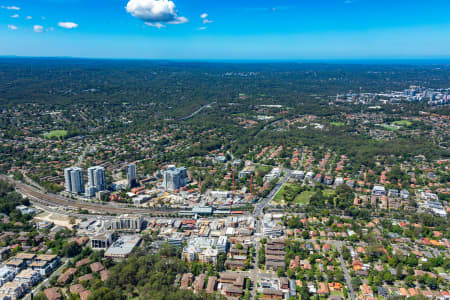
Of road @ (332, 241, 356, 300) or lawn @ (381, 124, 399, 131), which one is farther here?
lawn @ (381, 124, 399, 131)

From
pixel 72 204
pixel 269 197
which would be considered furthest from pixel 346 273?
pixel 72 204

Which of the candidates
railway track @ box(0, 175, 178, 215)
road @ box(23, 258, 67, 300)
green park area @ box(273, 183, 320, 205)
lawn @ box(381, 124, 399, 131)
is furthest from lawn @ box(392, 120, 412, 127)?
road @ box(23, 258, 67, 300)

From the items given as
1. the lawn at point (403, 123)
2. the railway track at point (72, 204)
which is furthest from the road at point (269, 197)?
the lawn at point (403, 123)

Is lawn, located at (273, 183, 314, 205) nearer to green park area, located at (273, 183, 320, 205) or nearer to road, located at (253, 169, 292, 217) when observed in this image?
green park area, located at (273, 183, 320, 205)

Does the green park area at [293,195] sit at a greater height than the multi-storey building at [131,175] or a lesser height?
lesser

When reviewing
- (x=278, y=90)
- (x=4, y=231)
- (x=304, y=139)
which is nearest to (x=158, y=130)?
(x=304, y=139)

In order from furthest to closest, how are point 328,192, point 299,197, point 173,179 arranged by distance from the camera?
point 328,192
point 173,179
point 299,197

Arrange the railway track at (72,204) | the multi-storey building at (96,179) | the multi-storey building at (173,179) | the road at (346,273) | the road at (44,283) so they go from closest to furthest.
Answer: the road at (44,283) → the road at (346,273) → the railway track at (72,204) → the multi-storey building at (96,179) → the multi-storey building at (173,179)

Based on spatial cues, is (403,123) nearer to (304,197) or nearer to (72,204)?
(304,197)

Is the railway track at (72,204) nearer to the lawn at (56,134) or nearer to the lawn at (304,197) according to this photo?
the lawn at (304,197)

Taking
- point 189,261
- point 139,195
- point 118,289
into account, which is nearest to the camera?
point 118,289

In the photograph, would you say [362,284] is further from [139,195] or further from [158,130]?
[158,130]
